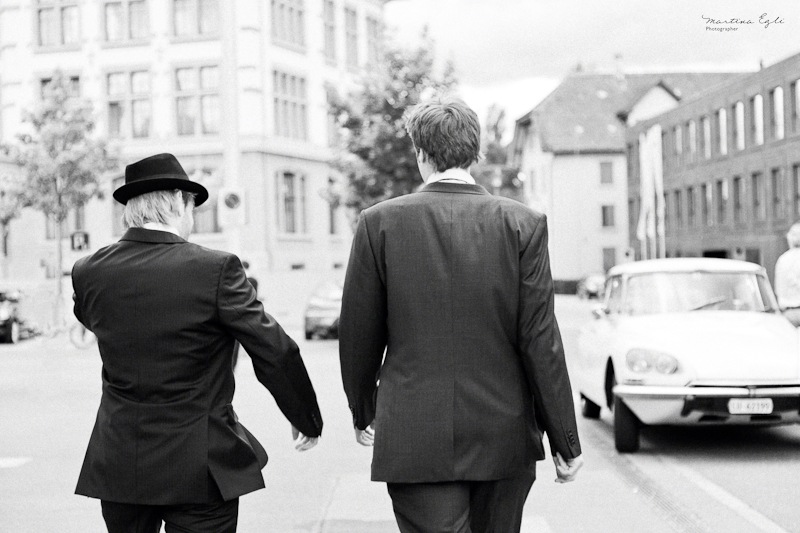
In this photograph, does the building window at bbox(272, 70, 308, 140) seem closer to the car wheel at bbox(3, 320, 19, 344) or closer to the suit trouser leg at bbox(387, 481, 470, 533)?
the car wheel at bbox(3, 320, 19, 344)

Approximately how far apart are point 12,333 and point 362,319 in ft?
83.8

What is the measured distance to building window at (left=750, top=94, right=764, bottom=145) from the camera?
4419cm

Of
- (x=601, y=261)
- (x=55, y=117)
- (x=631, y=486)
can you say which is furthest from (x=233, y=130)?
(x=601, y=261)

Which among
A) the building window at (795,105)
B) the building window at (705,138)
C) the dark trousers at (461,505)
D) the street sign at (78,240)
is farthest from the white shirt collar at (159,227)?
the building window at (705,138)

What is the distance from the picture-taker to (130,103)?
4953 centimetres

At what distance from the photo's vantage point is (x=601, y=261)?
73.4 m

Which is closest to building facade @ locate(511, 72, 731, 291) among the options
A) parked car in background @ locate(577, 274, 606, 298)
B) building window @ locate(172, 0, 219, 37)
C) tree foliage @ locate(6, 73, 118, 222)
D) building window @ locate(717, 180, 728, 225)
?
parked car in background @ locate(577, 274, 606, 298)

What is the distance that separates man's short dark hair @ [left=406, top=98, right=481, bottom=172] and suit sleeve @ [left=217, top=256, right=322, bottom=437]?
2.33ft

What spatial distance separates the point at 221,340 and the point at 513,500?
1.05 metres

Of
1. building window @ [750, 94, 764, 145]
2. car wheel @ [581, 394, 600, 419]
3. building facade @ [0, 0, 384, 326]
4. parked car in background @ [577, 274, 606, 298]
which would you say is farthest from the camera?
parked car in background @ [577, 274, 606, 298]

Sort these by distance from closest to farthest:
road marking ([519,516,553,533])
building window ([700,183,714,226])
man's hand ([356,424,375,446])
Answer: man's hand ([356,424,375,446]) → road marking ([519,516,553,533]) → building window ([700,183,714,226])

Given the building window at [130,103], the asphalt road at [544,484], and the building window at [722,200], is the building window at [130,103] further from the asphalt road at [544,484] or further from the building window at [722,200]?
the asphalt road at [544,484]

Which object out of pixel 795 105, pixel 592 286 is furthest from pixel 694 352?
pixel 592 286

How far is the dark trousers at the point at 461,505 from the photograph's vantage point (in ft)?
11.7
